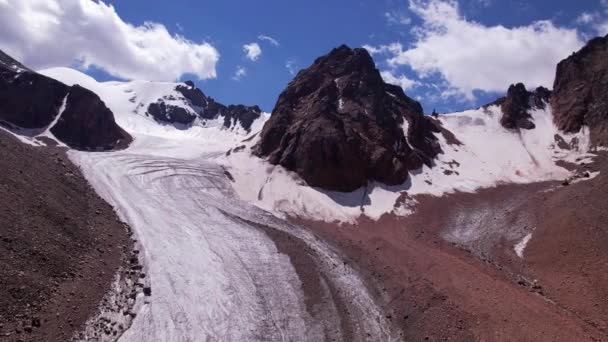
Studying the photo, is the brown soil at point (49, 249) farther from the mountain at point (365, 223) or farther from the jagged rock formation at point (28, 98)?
the jagged rock formation at point (28, 98)

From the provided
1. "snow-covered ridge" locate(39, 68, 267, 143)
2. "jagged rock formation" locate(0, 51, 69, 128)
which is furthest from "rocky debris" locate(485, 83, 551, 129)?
"snow-covered ridge" locate(39, 68, 267, 143)

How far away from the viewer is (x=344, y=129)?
50688 millimetres

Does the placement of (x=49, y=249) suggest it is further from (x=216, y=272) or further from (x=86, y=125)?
(x=86, y=125)

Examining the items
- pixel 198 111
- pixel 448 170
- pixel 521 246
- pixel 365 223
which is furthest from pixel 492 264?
pixel 198 111

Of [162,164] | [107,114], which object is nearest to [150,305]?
[162,164]

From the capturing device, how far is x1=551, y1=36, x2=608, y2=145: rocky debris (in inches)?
2302

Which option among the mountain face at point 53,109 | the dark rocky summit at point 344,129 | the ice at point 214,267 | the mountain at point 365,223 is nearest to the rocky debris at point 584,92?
the mountain at point 365,223

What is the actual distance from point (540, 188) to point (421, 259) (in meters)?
23.0

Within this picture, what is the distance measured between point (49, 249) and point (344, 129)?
34.8 meters

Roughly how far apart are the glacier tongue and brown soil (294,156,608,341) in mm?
2488

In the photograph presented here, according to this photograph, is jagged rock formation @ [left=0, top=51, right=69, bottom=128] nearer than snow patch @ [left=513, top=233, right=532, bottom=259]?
No

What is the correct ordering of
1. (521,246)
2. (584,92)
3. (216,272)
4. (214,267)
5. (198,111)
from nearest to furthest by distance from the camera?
(216,272), (214,267), (521,246), (584,92), (198,111)

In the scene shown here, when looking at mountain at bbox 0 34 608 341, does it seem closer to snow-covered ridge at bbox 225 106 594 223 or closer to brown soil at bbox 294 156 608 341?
brown soil at bbox 294 156 608 341

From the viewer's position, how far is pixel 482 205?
42688 millimetres
